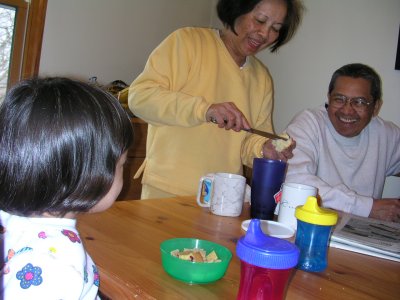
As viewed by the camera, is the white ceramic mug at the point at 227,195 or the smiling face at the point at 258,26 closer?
the white ceramic mug at the point at 227,195

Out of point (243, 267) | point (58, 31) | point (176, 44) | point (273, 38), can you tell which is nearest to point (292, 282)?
point (243, 267)

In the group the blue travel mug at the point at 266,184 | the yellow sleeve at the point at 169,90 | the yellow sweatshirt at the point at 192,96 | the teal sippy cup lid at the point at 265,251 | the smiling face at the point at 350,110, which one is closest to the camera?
the teal sippy cup lid at the point at 265,251

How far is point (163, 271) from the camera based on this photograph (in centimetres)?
70

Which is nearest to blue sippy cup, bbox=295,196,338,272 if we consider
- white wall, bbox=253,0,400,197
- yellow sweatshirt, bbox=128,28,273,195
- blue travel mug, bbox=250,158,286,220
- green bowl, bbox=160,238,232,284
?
green bowl, bbox=160,238,232,284

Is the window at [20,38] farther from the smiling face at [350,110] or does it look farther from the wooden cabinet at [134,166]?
the smiling face at [350,110]

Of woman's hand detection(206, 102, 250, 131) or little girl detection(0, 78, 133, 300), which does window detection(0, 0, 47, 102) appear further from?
little girl detection(0, 78, 133, 300)

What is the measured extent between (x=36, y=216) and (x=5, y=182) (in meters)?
0.07

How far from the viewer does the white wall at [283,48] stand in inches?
94.2

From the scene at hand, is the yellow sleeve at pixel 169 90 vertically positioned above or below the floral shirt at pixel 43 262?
above

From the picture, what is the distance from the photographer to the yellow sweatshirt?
4.37ft

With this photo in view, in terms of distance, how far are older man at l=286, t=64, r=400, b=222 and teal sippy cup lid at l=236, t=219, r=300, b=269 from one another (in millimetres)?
1006

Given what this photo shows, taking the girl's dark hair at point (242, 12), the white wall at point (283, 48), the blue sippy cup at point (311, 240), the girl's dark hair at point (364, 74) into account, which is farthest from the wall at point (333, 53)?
the blue sippy cup at point (311, 240)

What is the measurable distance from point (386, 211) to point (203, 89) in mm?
751

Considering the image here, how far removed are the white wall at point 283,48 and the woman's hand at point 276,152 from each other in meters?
1.34
